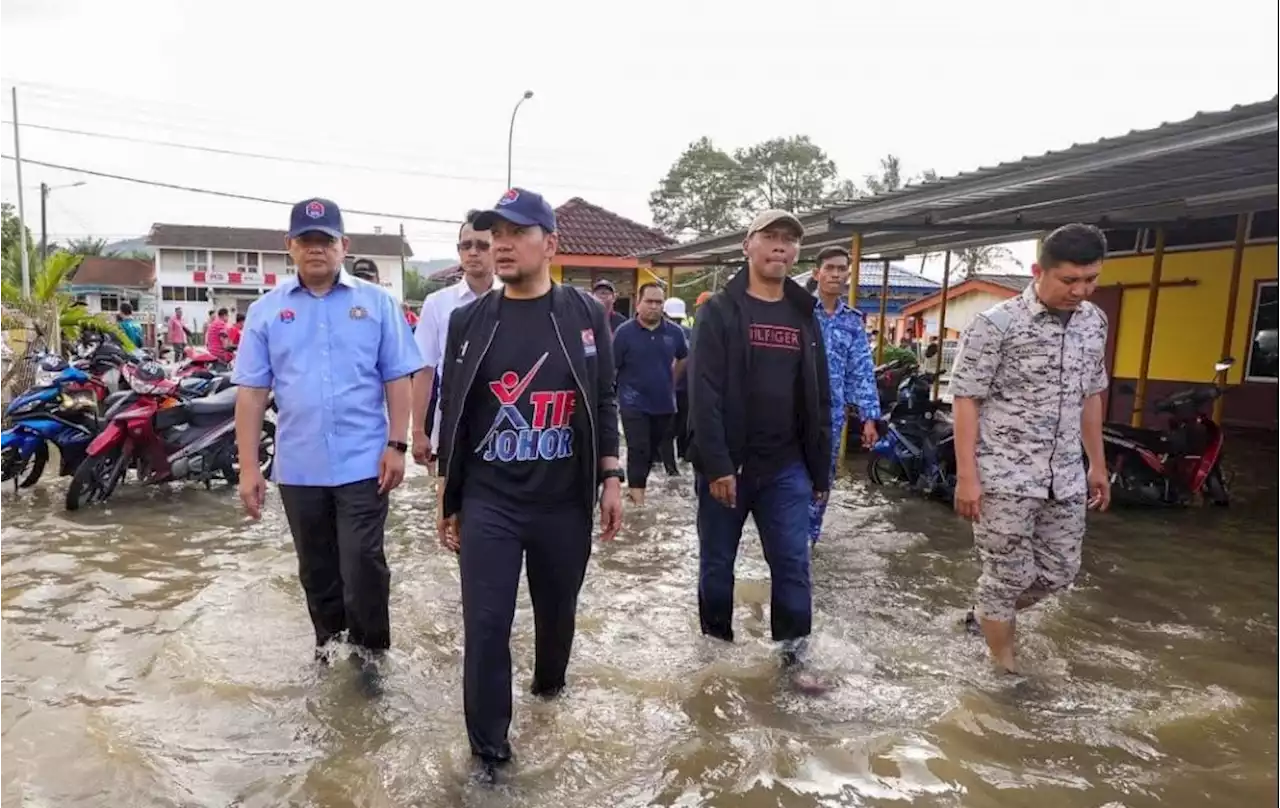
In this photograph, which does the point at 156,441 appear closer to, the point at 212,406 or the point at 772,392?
the point at 212,406

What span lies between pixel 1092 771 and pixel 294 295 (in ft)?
11.0

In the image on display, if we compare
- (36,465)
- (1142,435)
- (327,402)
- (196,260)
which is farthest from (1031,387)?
(196,260)

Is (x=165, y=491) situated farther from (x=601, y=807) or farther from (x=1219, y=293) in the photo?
(x=1219, y=293)

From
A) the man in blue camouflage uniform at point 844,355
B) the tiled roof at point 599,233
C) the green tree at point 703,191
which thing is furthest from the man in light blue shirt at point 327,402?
the green tree at point 703,191

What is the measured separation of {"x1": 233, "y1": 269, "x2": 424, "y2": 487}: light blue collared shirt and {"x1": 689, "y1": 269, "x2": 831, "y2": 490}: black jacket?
1.29m

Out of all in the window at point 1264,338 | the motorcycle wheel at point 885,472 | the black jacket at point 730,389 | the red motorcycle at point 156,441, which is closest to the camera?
the black jacket at point 730,389

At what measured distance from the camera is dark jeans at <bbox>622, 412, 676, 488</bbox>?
6.84 m

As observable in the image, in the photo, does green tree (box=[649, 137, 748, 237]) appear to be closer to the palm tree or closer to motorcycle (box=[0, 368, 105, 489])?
the palm tree

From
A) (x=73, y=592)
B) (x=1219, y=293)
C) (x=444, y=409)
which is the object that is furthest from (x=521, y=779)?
(x=1219, y=293)

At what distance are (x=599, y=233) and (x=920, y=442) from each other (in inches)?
454

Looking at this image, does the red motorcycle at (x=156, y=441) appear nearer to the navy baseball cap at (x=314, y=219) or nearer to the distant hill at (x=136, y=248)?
the navy baseball cap at (x=314, y=219)

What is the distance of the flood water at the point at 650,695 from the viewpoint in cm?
282

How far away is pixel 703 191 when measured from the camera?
49156mm

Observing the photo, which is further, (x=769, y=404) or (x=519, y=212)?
(x=769, y=404)
